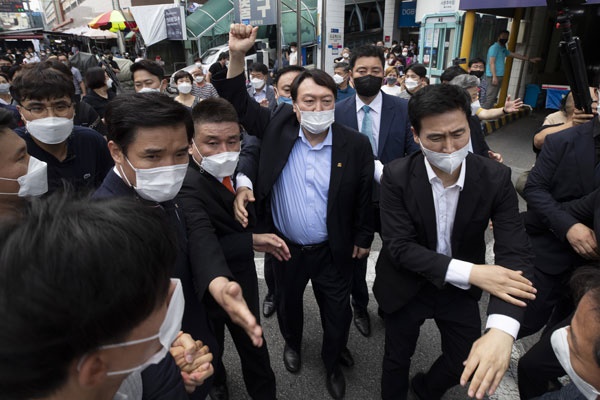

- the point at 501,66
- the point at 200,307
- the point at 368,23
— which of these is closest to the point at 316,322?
the point at 200,307

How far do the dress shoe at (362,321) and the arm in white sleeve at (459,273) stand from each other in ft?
4.69

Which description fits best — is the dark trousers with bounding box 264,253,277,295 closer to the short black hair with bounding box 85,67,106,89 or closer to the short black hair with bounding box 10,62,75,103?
the short black hair with bounding box 10,62,75,103

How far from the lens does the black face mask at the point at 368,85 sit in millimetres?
2992

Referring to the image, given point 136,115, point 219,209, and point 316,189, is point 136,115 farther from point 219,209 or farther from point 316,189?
point 316,189

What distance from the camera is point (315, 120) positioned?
2.26 metres

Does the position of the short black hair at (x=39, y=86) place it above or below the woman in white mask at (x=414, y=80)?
above

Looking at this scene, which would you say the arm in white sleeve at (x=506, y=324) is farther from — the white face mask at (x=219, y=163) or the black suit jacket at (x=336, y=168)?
the white face mask at (x=219, y=163)

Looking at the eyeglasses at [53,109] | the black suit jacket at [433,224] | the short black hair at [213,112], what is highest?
the short black hair at [213,112]

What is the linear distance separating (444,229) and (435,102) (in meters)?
0.61

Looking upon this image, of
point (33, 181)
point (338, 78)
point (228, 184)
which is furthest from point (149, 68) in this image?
point (228, 184)

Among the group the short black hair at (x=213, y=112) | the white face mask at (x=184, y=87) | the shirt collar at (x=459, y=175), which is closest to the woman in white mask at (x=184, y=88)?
the white face mask at (x=184, y=87)

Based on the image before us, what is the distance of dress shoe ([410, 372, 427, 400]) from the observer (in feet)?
7.30

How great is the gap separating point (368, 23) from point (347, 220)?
2501cm

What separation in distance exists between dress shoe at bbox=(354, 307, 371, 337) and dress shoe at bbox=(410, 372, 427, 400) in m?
0.60
